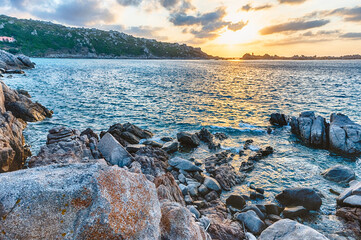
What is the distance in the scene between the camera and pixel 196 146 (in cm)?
2031

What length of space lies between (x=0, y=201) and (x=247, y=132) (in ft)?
75.8

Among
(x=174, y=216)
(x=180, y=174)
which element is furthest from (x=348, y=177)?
(x=174, y=216)

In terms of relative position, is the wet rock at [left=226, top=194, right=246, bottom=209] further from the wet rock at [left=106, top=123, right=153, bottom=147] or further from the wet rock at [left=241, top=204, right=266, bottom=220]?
the wet rock at [left=106, top=123, right=153, bottom=147]

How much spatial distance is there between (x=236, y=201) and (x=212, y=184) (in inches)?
76.9

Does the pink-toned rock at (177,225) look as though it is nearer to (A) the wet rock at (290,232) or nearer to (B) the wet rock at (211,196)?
(A) the wet rock at (290,232)

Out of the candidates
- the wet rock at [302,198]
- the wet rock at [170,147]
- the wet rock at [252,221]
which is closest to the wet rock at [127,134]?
the wet rock at [170,147]

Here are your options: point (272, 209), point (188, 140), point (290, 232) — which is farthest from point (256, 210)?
point (188, 140)

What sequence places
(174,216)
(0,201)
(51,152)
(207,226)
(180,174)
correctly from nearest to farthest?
1. (0,201)
2. (174,216)
3. (207,226)
4. (51,152)
5. (180,174)

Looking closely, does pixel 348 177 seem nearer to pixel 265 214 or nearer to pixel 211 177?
pixel 265 214

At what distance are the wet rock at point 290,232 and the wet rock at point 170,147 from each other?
11598 millimetres

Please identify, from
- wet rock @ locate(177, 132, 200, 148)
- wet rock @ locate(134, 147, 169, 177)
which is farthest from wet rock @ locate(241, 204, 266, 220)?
wet rock @ locate(177, 132, 200, 148)

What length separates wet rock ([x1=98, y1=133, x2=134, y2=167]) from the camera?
14.0 m

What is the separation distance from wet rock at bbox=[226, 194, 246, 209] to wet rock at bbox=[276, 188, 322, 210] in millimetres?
2396

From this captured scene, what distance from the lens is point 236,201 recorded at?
1198 cm
